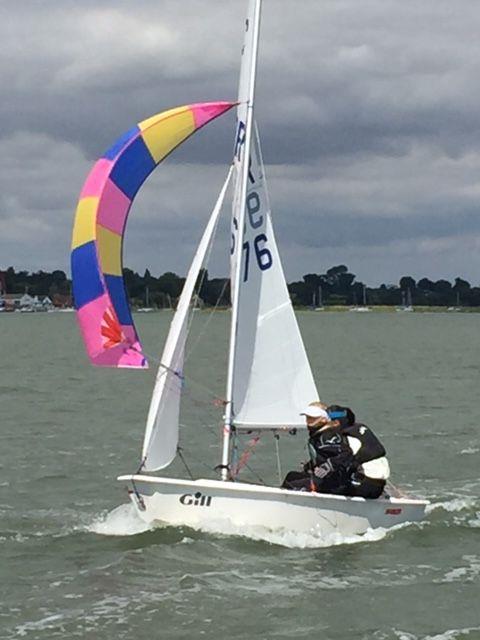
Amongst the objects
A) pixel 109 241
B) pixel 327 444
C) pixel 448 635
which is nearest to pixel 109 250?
pixel 109 241

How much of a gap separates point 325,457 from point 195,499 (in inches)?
56.8

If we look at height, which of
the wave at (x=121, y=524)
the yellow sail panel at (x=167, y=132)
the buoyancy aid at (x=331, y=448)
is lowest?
the wave at (x=121, y=524)

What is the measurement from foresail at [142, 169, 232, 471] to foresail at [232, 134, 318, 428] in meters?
0.71

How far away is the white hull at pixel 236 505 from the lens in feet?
41.2

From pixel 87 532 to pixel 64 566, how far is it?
1.45 metres

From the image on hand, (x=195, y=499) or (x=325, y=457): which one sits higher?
(x=325, y=457)

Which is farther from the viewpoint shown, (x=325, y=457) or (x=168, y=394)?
(x=168, y=394)

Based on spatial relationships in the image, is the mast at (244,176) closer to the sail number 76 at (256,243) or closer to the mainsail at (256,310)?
the mainsail at (256,310)

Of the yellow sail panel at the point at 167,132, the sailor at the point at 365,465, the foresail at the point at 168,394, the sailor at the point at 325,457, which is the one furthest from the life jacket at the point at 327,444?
the yellow sail panel at the point at 167,132

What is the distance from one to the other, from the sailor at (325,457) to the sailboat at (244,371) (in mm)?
190

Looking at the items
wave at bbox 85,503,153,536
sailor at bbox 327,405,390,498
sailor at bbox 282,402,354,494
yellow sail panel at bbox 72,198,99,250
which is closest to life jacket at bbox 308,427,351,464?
sailor at bbox 282,402,354,494

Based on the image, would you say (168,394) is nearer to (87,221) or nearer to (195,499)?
(195,499)

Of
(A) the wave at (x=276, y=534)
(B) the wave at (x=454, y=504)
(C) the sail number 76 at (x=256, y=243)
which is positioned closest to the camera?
(A) the wave at (x=276, y=534)

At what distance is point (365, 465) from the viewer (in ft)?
42.5
